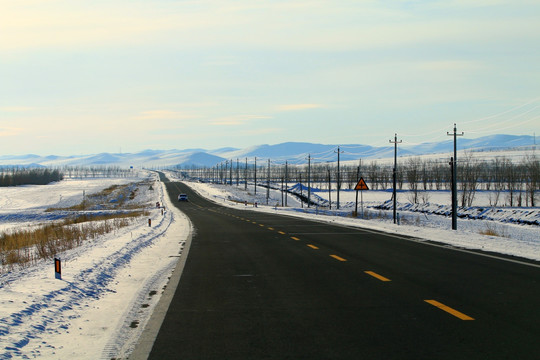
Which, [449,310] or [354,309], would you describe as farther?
[354,309]

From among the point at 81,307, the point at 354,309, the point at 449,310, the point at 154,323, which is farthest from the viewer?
the point at 81,307

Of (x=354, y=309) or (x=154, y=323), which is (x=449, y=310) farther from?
(x=154, y=323)

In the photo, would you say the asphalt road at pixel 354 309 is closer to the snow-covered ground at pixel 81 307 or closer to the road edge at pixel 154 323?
the road edge at pixel 154 323

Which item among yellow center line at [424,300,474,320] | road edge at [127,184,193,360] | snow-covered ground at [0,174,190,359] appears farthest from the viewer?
yellow center line at [424,300,474,320]

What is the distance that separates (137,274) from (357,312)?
588 cm

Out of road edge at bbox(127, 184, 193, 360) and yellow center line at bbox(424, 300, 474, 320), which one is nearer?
road edge at bbox(127, 184, 193, 360)

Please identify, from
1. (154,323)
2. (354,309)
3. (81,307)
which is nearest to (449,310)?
(354,309)

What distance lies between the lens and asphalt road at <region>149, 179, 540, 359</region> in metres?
5.77

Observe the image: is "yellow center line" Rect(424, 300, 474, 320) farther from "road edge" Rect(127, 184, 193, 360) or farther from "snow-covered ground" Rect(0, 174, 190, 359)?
"snow-covered ground" Rect(0, 174, 190, 359)

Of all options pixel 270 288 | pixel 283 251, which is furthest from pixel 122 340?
pixel 283 251

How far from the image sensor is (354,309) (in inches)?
303

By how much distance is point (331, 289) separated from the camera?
9359mm

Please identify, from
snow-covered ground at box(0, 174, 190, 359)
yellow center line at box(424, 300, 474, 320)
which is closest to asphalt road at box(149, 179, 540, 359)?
yellow center line at box(424, 300, 474, 320)

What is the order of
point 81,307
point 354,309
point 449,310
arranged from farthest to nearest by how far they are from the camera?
point 81,307
point 354,309
point 449,310
